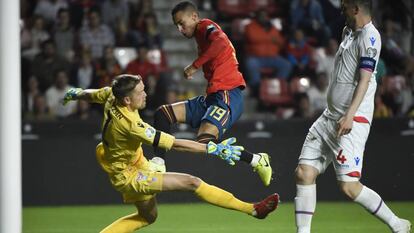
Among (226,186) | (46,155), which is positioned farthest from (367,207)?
(46,155)

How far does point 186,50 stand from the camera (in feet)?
50.6

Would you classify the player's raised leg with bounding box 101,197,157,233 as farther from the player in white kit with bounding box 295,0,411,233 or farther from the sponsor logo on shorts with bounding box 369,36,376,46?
the sponsor logo on shorts with bounding box 369,36,376,46

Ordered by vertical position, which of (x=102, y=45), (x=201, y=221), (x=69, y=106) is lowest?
(x=201, y=221)

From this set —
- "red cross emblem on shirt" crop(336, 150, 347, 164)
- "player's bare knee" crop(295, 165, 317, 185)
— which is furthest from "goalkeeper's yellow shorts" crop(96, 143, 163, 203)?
"red cross emblem on shirt" crop(336, 150, 347, 164)

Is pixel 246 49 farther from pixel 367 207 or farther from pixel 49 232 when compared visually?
pixel 367 207

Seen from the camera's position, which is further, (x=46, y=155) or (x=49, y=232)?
(x=46, y=155)

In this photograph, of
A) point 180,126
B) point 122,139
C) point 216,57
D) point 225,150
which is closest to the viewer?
point 225,150

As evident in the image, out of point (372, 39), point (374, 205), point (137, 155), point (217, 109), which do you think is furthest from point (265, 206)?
point (372, 39)

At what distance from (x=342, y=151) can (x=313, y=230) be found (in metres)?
2.28

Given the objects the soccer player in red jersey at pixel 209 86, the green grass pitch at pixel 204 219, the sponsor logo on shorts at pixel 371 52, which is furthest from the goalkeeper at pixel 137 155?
the green grass pitch at pixel 204 219

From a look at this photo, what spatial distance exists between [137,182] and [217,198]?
0.73 meters

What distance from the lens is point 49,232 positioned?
9.55m

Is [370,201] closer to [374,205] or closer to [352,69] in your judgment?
[374,205]

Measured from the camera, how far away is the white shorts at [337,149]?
7.21 meters
